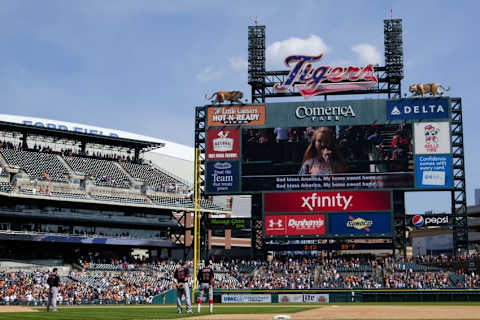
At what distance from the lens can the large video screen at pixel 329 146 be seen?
50.0m

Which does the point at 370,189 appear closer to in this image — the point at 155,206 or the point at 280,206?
the point at 280,206

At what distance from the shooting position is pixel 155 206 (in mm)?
60281

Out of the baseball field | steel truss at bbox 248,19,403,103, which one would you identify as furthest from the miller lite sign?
the baseball field

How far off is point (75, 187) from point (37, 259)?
276 inches

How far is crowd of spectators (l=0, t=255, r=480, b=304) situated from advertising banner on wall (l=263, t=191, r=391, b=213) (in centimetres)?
479

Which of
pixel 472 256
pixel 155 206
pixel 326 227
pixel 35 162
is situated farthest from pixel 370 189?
pixel 35 162

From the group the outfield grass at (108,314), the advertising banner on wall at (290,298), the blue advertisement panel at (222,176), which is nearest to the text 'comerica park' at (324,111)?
the blue advertisement panel at (222,176)

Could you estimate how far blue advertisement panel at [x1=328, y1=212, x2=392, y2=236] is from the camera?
166ft

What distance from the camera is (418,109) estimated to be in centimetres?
5062

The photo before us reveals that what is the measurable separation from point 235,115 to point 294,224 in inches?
393

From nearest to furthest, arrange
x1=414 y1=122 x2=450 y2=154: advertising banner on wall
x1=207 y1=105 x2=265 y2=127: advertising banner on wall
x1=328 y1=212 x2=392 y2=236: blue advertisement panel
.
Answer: x1=414 y1=122 x2=450 y2=154: advertising banner on wall
x1=328 y1=212 x2=392 y2=236: blue advertisement panel
x1=207 y1=105 x2=265 y2=127: advertising banner on wall

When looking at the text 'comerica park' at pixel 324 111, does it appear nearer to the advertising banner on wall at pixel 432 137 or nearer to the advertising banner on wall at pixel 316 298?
the advertising banner on wall at pixel 432 137

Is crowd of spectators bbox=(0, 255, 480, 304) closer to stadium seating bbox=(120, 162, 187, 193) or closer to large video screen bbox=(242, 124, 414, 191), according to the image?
large video screen bbox=(242, 124, 414, 191)

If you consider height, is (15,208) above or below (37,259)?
above
